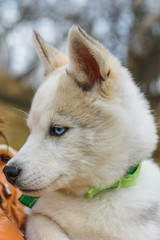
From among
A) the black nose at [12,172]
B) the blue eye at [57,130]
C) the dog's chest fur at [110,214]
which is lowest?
the dog's chest fur at [110,214]

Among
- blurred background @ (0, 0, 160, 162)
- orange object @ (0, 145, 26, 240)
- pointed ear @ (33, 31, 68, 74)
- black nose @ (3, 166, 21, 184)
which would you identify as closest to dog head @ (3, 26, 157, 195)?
black nose @ (3, 166, 21, 184)

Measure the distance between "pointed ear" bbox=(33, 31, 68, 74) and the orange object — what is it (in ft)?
2.37

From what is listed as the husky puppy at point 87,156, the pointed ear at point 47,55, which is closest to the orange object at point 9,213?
the husky puppy at point 87,156

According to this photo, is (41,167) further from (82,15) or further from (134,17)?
(82,15)

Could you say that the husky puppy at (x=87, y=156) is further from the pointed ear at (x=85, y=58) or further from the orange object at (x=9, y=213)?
the orange object at (x=9, y=213)

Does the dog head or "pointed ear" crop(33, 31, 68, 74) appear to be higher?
"pointed ear" crop(33, 31, 68, 74)

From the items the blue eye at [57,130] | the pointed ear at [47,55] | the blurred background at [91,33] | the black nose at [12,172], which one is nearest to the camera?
the black nose at [12,172]

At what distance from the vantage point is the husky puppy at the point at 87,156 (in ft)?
5.09

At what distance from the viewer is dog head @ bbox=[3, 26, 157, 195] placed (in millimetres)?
1562

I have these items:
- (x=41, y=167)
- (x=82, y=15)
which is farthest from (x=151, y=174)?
(x=82, y=15)

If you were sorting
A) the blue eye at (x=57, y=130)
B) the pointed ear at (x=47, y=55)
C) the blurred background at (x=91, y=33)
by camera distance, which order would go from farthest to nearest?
the blurred background at (x=91, y=33)
the pointed ear at (x=47, y=55)
the blue eye at (x=57, y=130)

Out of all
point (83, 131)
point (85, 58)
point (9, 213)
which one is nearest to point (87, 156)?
point (83, 131)

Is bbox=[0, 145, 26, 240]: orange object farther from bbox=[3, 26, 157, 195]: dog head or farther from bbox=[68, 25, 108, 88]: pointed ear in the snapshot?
bbox=[68, 25, 108, 88]: pointed ear

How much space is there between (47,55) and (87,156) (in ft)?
3.11
